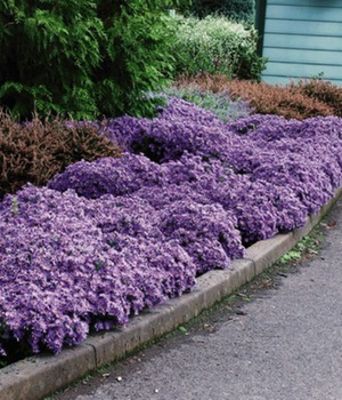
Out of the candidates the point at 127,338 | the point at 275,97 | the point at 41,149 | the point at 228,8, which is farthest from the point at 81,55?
the point at 228,8


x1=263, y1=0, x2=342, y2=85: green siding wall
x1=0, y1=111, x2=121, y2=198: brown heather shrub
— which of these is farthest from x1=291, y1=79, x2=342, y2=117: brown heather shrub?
x1=0, y1=111, x2=121, y2=198: brown heather shrub

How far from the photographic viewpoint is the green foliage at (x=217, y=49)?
594 inches

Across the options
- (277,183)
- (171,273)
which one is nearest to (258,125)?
(277,183)

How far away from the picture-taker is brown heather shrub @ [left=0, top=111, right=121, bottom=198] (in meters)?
6.90

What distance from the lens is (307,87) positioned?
13.8 meters

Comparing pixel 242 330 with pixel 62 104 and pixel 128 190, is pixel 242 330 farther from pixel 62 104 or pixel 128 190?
pixel 62 104

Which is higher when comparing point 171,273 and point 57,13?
point 57,13

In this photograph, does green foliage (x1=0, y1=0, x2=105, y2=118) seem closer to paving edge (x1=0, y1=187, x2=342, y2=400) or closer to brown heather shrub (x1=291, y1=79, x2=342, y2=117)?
paving edge (x1=0, y1=187, x2=342, y2=400)

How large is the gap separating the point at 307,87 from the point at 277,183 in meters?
6.57

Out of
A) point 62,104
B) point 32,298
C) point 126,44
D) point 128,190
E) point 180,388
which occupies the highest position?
point 126,44

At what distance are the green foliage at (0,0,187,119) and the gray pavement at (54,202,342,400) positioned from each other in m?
3.32

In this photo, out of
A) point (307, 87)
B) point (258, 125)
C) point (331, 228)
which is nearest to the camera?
point (331, 228)

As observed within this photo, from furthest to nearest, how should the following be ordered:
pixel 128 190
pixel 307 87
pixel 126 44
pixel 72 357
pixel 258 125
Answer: pixel 307 87
pixel 258 125
pixel 126 44
pixel 128 190
pixel 72 357

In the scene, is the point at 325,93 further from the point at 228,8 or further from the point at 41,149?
the point at 41,149
